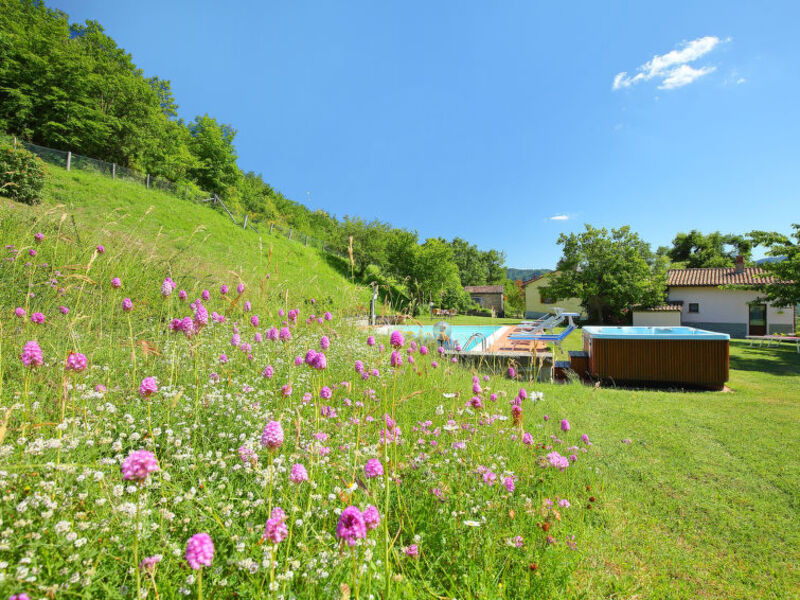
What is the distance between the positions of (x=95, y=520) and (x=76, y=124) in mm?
25225

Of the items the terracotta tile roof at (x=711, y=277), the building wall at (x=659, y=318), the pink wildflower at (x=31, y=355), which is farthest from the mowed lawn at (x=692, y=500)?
the terracotta tile roof at (x=711, y=277)

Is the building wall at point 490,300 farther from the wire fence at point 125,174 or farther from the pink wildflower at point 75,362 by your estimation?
the pink wildflower at point 75,362

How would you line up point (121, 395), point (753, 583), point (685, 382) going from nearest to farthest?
1. point (753, 583)
2. point (121, 395)
3. point (685, 382)

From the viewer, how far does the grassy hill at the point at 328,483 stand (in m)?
1.03

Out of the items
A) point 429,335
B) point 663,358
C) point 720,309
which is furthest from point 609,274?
point 429,335

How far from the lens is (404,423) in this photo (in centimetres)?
243

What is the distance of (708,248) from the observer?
103 ft

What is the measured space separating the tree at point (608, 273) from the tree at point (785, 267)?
351 inches

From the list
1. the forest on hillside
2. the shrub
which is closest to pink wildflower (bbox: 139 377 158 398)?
the shrub

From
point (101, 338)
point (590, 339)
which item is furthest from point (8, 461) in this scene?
point (590, 339)

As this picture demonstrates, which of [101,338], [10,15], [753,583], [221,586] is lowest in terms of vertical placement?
[753,583]

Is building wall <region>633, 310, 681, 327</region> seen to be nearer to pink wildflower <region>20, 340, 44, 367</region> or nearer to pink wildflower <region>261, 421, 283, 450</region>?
pink wildflower <region>261, 421, 283, 450</region>

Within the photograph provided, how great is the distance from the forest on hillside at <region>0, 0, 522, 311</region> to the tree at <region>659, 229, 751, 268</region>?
2157 centimetres

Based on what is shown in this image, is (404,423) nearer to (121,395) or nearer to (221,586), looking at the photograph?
(221,586)
